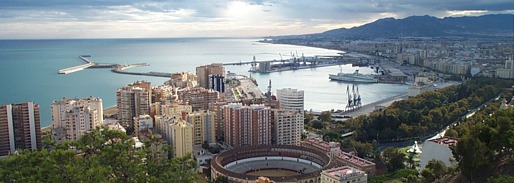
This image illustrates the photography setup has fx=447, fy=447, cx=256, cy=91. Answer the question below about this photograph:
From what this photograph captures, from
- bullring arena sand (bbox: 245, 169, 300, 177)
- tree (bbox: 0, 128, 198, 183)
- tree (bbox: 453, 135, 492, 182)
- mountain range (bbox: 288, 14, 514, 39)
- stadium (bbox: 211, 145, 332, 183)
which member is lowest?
bullring arena sand (bbox: 245, 169, 300, 177)

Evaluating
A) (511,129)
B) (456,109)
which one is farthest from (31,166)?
(456,109)

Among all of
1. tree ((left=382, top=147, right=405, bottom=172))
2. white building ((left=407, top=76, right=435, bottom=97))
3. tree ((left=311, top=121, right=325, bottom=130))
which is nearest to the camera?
tree ((left=382, top=147, right=405, bottom=172))

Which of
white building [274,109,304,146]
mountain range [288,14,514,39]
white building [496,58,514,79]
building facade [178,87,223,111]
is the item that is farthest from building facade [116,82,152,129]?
mountain range [288,14,514,39]

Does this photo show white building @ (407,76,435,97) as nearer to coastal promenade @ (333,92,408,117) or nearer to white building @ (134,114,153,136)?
coastal promenade @ (333,92,408,117)

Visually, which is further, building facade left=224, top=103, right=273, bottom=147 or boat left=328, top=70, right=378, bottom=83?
boat left=328, top=70, right=378, bottom=83

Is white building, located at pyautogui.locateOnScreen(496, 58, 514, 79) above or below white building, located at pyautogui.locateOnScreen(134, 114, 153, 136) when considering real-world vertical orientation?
above

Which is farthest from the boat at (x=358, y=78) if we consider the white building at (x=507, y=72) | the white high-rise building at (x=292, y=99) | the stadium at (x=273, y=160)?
the stadium at (x=273, y=160)

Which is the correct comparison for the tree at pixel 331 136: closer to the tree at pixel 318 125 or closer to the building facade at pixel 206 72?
the tree at pixel 318 125
